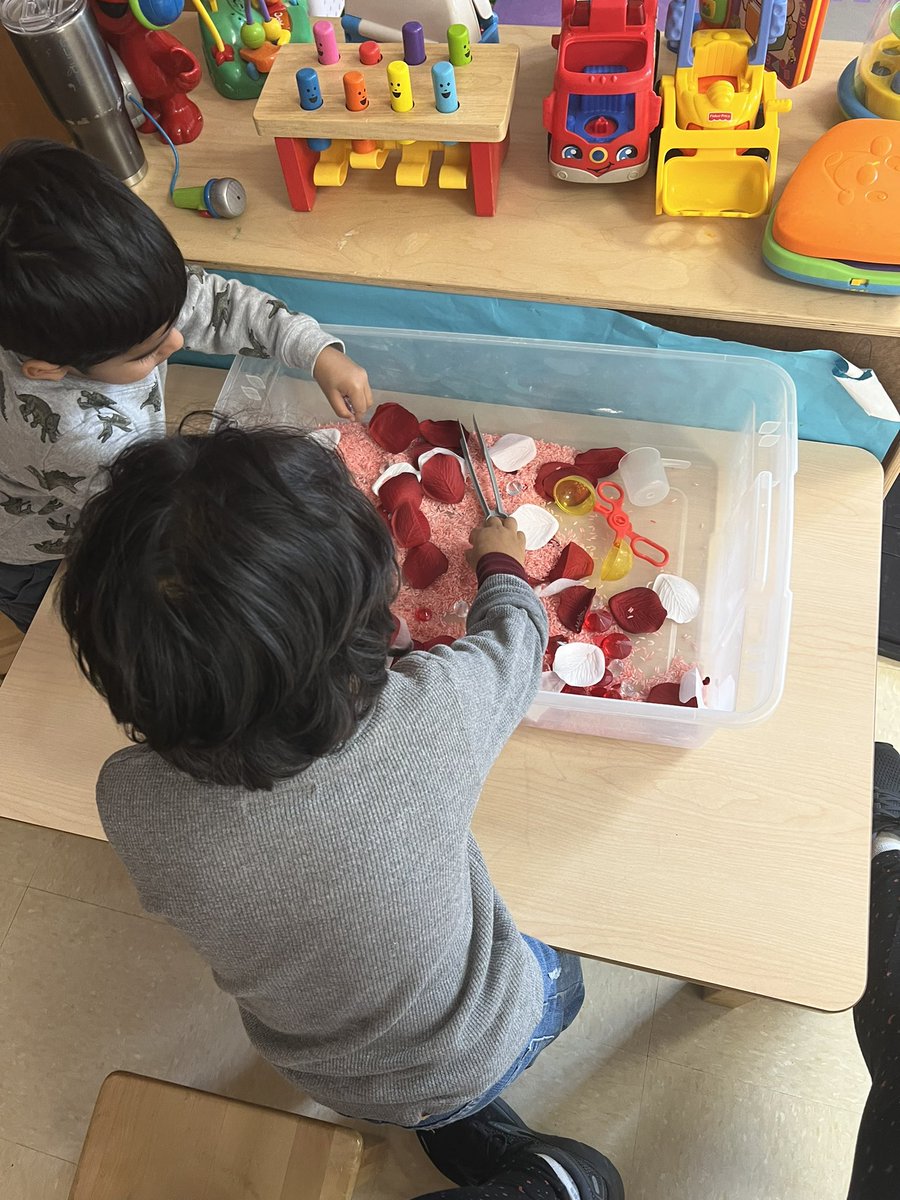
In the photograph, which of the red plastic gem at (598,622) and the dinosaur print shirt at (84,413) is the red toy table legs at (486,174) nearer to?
the dinosaur print shirt at (84,413)

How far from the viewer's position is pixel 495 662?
0.70 meters

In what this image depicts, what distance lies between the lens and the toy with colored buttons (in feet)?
2.92

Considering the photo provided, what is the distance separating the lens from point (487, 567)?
2.79 ft

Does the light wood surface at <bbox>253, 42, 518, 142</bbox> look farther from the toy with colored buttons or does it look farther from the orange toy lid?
the orange toy lid

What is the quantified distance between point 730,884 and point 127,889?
1.01 meters

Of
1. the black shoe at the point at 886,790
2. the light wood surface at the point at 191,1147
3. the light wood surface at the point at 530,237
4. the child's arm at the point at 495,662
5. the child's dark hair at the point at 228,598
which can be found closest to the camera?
the child's dark hair at the point at 228,598

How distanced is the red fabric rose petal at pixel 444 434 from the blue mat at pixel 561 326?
12 cm

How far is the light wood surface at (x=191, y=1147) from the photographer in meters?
0.80

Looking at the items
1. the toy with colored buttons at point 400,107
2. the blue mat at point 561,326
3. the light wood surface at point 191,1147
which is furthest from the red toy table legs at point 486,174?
the light wood surface at point 191,1147

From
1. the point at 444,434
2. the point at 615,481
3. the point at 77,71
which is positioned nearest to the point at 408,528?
the point at 444,434

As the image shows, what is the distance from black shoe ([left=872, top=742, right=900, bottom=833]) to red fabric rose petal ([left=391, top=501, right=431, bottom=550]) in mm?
645

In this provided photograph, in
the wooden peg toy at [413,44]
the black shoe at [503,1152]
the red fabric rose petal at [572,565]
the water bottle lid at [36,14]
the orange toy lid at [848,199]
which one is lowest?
the black shoe at [503,1152]

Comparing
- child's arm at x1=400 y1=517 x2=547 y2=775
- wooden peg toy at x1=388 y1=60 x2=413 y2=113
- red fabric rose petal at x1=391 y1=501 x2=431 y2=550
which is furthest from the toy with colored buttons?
child's arm at x1=400 y1=517 x2=547 y2=775

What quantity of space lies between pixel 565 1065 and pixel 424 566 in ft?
2.42
